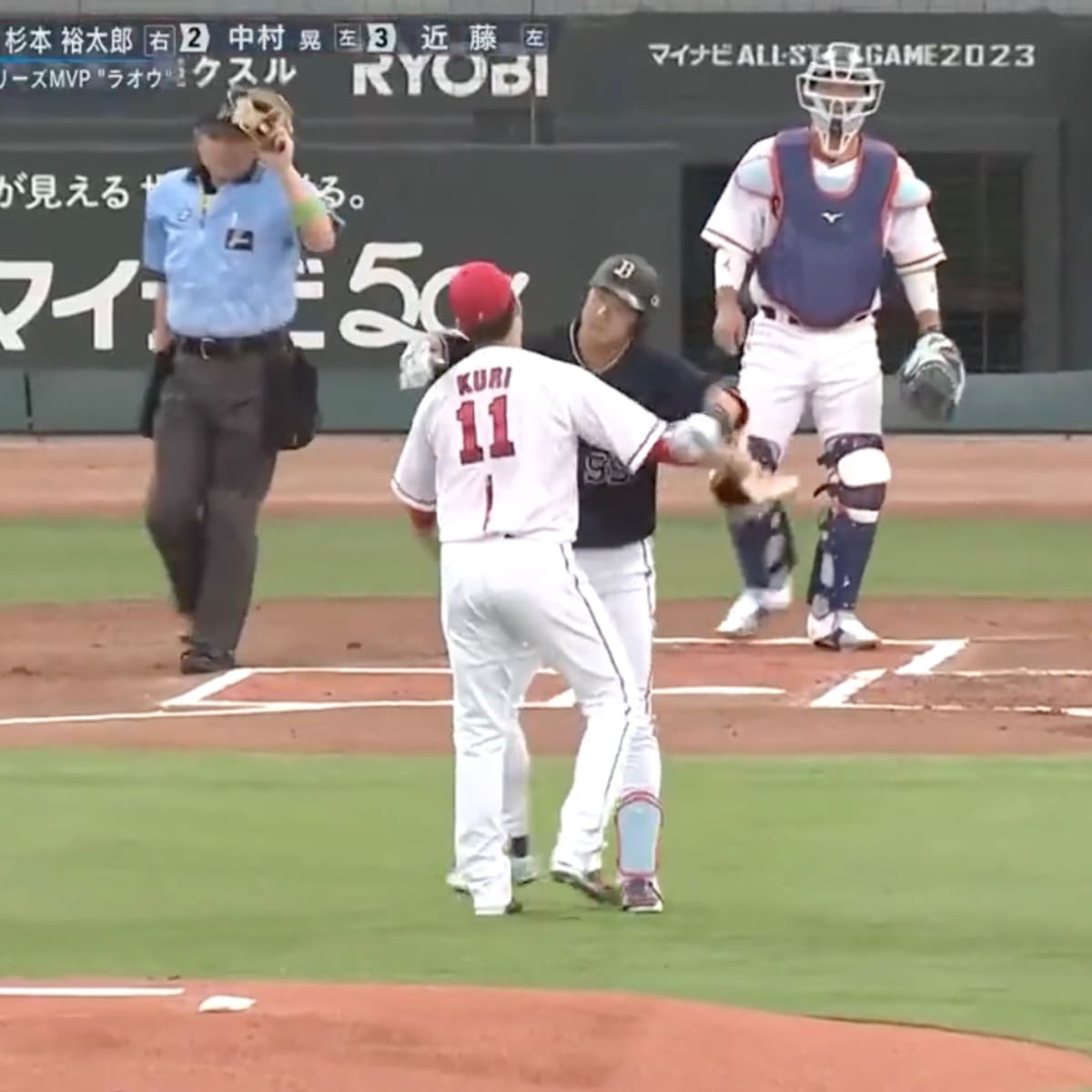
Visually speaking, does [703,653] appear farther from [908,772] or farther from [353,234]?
[353,234]

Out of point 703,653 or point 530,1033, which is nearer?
→ point 530,1033

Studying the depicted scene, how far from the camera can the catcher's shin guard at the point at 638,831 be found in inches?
311

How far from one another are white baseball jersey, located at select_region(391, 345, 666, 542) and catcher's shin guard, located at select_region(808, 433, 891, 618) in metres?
5.39

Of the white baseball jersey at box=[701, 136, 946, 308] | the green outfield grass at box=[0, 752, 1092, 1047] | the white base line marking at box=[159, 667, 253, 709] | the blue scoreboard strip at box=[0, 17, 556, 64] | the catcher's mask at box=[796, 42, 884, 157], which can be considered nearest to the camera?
the green outfield grass at box=[0, 752, 1092, 1047]

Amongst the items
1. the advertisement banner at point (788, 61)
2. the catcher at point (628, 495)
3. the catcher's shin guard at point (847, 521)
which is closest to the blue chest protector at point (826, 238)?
the catcher's shin guard at point (847, 521)

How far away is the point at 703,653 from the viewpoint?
43.2 ft

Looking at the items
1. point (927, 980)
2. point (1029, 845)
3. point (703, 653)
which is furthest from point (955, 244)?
point (927, 980)

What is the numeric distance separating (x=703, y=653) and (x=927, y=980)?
243 inches

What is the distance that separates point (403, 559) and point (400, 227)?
6.14m

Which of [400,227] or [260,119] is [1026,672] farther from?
[400,227]

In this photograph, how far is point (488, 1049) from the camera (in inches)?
243

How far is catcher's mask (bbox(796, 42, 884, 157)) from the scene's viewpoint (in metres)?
12.9

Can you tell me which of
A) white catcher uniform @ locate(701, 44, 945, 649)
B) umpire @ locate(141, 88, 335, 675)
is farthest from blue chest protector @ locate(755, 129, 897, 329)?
umpire @ locate(141, 88, 335, 675)

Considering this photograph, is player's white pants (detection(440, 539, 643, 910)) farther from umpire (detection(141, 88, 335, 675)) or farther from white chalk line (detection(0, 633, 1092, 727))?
umpire (detection(141, 88, 335, 675))
